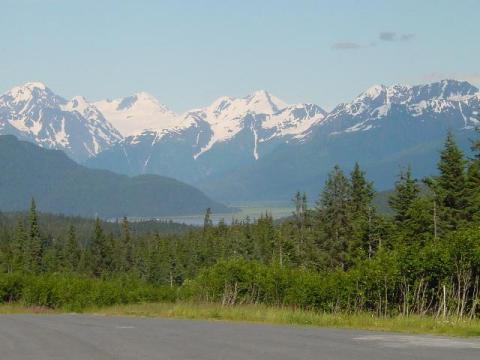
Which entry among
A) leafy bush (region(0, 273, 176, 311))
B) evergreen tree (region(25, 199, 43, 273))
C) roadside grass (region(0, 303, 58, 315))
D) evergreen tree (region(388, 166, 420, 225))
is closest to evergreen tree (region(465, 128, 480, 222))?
evergreen tree (region(388, 166, 420, 225))

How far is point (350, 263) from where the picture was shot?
77.1 m

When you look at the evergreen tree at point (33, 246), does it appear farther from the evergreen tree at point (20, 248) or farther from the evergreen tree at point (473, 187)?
the evergreen tree at point (473, 187)

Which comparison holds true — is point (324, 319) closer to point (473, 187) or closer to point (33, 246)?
point (473, 187)

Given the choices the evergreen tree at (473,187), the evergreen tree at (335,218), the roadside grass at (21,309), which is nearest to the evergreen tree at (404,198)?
the evergreen tree at (473,187)

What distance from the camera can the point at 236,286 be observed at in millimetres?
39281

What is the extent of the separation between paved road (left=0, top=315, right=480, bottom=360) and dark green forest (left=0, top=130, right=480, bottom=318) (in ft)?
22.8

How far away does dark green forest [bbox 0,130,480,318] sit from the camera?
96.0ft

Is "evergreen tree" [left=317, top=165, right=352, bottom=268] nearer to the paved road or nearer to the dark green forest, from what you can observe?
the dark green forest

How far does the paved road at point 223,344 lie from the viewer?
16906 mm

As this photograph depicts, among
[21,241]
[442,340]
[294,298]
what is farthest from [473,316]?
[21,241]

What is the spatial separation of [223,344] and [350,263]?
59.1 meters

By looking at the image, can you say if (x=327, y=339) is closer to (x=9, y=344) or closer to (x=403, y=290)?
(x=9, y=344)

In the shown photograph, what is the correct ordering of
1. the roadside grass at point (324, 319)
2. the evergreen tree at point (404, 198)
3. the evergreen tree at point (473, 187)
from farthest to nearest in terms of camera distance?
the evergreen tree at point (404, 198) → the evergreen tree at point (473, 187) → the roadside grass at point (324, 319)

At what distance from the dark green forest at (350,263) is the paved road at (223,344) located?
274 inches
